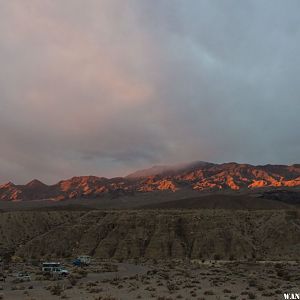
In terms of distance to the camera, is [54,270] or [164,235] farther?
[164,235]

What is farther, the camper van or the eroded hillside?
the eroded hillside

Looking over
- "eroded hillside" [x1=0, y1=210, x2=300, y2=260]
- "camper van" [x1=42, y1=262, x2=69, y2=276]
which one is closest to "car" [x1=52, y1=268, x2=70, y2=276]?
"camper van" [x1=42, y1=262, x2=69, y2=276]

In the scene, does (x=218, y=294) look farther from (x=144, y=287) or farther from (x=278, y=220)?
(x=278, y=220)

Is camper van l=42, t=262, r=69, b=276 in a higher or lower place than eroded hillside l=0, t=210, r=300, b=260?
lower

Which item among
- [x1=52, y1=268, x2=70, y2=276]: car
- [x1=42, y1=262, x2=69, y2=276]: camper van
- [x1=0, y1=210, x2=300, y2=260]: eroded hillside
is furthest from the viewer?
[x1=0, y1=210, x2=300, y2=260]: eroded hillside

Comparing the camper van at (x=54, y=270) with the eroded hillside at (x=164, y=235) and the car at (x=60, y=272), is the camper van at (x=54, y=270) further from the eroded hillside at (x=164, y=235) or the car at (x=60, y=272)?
the eroded hillside at (x=164, y=235)

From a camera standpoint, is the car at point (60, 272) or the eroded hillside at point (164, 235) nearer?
the car at point (60, 272)

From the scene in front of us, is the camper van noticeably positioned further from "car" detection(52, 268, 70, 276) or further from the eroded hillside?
the eroded hillside

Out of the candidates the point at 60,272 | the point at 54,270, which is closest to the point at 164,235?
the point at 54,270

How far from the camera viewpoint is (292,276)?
5012 cm

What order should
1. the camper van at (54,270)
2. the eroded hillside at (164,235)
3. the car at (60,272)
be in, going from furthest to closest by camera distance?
the eroded hillside at (164,235) < the camper van at (54,270) < the car at (60,272)

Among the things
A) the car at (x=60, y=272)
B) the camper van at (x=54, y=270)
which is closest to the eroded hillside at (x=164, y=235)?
the camper van at (x=54, y=270)

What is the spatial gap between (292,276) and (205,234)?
53.8 metres

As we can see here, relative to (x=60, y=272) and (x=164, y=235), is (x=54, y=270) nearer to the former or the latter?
(x=60, y=272)
